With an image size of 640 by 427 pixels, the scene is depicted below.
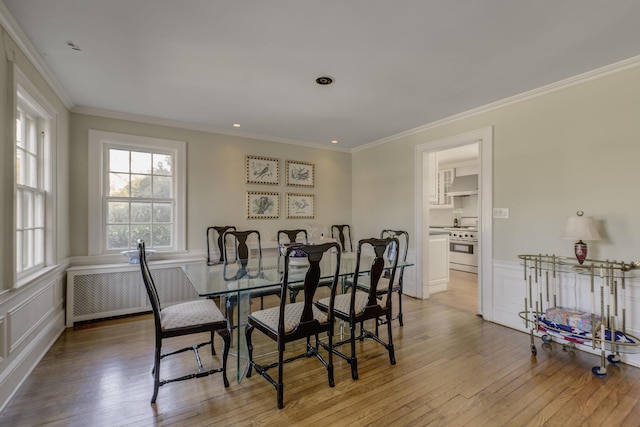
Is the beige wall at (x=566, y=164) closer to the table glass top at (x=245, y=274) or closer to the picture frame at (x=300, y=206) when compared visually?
the table glass top at (x=245, y=274)

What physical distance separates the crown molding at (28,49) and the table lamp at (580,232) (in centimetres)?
439

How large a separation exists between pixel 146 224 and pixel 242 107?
2046 millimetres

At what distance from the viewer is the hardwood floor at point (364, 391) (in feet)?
6.15

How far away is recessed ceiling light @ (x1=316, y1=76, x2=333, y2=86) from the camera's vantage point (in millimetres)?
2838

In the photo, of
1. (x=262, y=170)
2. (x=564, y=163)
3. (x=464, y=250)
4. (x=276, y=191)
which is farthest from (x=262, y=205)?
(x=464, y=250)

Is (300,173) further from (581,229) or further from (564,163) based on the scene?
(581,229)

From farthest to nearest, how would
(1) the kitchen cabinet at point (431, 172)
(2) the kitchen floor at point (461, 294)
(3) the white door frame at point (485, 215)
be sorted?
1. (1) the kitchen cabinet at point (431, 172)
2. (2) the kitchen floor at point (461, 294)
3. (3) the white door frame at point (485, 215)

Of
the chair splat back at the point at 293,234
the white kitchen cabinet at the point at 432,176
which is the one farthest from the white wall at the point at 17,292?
the white kitchen cabinet at the point at 432,176

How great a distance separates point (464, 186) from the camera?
22.5 ft

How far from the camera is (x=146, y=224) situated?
4102 mm

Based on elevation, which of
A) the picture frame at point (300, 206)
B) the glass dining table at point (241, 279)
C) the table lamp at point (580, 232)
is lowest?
the glass dining table at point (241, 279)

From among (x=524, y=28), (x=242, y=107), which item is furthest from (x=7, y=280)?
(x=524, y=28)

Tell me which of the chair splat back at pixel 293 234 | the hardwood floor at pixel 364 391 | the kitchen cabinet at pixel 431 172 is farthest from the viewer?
the chair splat back at pixel 293 234

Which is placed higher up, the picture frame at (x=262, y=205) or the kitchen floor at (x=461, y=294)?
the picture frame at (x=262, y=205)
